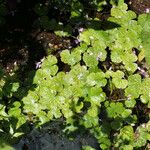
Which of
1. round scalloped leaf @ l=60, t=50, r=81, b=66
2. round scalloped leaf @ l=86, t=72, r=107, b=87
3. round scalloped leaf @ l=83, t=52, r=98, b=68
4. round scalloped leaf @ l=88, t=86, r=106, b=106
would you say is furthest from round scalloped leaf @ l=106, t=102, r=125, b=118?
round scalloped leaf @ l=60, t=50, r=81, b=66

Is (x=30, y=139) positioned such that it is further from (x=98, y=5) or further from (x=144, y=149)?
(x=98, y=5)

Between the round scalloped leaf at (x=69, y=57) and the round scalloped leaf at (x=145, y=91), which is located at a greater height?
the round scalloped leaf at (x=69, y=57)

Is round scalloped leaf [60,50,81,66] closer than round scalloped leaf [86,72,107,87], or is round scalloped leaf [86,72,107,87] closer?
round scalloped leaf [86,72,107,87]

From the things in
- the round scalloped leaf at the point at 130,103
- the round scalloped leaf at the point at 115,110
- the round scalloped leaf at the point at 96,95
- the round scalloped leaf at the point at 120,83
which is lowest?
the round scalloped leaf at the point at 115,110

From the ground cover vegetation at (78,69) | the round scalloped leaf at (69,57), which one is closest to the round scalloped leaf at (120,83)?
the ground cover vegetation at (78,69)

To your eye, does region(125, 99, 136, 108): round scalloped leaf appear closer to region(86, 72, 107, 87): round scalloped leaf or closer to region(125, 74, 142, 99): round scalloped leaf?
region(125, 74, 142, 99): round scalloped leaf

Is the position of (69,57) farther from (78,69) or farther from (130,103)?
(130,103)

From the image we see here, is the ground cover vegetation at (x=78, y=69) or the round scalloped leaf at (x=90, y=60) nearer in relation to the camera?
the ground cover vegetation at (x=78, y=69)

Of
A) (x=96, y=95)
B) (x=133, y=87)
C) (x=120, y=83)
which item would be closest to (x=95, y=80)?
(x=96, y=95)

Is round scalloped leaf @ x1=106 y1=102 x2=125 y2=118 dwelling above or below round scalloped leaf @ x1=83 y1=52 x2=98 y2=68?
below

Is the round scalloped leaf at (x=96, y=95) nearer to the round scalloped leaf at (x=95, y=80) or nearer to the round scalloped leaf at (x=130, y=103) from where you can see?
the round scalloped leaf at (x=95, y=80)
